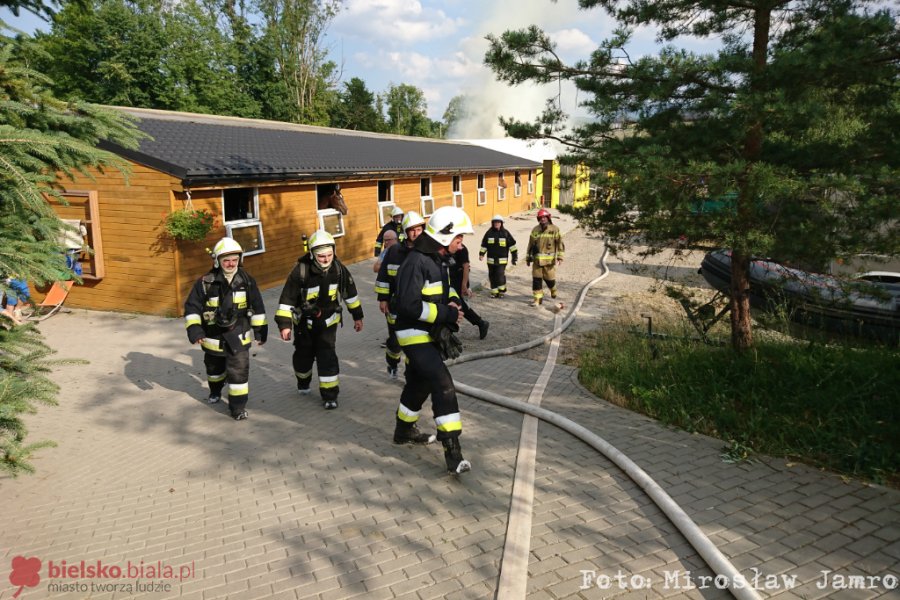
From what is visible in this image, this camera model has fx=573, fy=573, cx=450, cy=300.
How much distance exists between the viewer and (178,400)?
20.2 ft

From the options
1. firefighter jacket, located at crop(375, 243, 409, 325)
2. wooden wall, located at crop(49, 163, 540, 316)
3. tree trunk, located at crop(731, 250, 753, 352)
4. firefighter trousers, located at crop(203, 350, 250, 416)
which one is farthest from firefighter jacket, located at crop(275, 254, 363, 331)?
wooden wall, located at crop(49, 163, 540, 316)

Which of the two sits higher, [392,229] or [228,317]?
[392,229]

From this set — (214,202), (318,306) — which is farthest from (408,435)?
(214,202)

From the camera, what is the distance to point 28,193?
10.2 feet

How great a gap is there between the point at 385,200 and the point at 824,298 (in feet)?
43.0

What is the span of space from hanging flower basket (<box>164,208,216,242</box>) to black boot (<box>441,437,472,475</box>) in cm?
685

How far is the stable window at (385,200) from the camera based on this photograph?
16484mm

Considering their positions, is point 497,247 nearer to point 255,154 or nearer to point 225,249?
point 255,154

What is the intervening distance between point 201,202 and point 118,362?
3589 mm

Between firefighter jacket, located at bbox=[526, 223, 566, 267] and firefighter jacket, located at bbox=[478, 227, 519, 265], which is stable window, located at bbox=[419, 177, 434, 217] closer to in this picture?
firefighter jacket, located at bbox=[478, 227, 519, 265]

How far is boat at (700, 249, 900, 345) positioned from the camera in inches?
202

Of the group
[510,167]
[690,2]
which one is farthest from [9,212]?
[510,167]

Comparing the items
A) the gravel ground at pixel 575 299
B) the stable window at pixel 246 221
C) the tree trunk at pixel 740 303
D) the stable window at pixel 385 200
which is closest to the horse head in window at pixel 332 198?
the stable window at pixel 385 200

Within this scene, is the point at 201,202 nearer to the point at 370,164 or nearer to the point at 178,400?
the point at 178,400
